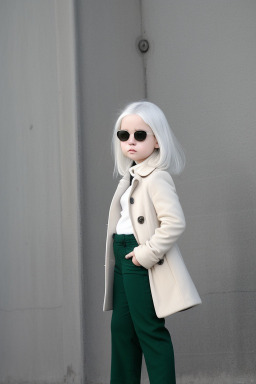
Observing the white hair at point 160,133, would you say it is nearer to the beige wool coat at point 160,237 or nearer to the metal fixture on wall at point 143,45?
the beige wool coat at point 160,237

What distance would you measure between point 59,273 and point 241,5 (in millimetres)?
1923

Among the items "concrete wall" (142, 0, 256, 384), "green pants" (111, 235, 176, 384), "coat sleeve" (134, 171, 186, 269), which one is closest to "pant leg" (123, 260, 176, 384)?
"green pants" (111, 235, 176, 384)

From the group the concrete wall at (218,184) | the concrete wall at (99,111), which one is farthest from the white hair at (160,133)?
the concrete wall at (99,111)

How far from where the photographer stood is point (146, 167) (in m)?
3.25

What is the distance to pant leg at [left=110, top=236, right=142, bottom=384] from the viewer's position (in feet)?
10.5

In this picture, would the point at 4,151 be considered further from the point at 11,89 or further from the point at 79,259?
the point at 79,259

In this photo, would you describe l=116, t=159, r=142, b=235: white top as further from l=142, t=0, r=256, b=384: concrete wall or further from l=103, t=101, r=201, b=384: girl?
l=142, t=0, r=256, b=384: concrete wall

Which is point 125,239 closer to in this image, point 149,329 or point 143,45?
point 149,329

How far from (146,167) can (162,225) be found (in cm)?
33

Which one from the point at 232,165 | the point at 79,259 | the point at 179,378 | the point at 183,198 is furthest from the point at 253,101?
the point at 179,378

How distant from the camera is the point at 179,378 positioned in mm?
4000

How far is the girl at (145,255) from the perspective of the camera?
3051 millimetres

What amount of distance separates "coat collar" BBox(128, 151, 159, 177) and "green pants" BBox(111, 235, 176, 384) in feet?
0.99

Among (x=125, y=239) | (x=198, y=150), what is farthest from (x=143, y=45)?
(x=125, y=239)
